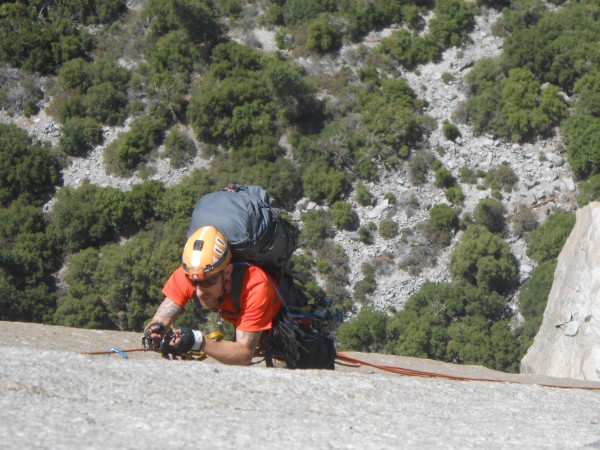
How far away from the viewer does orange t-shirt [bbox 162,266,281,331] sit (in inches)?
208

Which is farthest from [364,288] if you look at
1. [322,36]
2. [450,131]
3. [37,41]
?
[37,41]

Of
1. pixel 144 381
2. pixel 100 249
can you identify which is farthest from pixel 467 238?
pixel 144 381

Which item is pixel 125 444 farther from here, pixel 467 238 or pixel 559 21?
pixel 559 21

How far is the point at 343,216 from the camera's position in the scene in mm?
28984

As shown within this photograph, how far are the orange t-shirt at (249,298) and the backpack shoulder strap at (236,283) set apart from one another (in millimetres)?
21

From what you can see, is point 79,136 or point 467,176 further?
point 79,136

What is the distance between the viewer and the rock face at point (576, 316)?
12758 millimetres

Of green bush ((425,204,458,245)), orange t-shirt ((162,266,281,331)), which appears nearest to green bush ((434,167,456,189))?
green bush ((425,204,458,245))

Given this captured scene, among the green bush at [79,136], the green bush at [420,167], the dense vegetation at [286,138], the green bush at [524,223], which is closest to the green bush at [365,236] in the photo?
the dense vegetation at [286,138]

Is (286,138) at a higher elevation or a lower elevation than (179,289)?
higher

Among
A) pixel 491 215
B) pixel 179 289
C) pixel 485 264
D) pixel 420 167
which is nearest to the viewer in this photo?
pixel 179 289

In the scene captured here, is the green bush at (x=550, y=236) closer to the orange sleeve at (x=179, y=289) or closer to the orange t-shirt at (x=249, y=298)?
the orange t-shirt at (x=249, y=298)

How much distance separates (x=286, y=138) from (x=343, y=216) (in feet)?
Result: 16.5

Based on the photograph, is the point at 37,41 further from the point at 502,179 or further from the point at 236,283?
the point at 236,283
